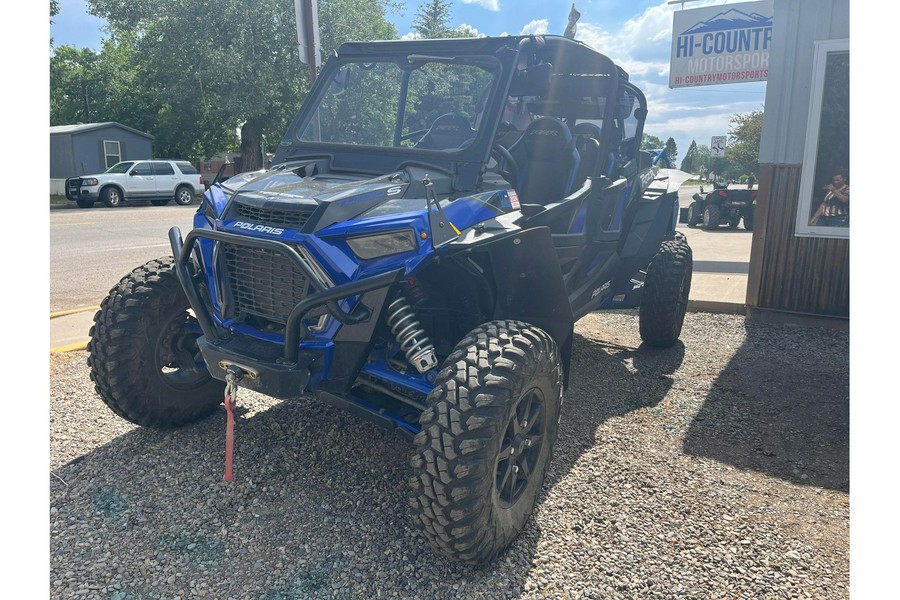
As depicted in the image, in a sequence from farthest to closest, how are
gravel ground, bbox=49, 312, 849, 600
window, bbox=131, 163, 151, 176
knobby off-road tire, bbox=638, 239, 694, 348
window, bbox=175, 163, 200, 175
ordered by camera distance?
window, bbox=175, 163, 200, 175 → window, bbox=131, 163, 151, 176 → knobby off-road tire, bbox=638, 239, 694, 348 → gravel ground, bbox=49, 312, 849, 600

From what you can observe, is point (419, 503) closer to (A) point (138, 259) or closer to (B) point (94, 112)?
(A) point (138, 259)

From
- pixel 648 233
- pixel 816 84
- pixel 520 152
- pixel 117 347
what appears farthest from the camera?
pixel 816 84

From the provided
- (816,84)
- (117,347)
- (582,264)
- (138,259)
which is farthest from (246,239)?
(138,259)

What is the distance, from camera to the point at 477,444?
261 centimetres

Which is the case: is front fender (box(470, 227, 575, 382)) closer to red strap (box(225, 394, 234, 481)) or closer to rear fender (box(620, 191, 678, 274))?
red strap (box(225, 394, 234, 481))

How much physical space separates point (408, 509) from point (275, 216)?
150cm

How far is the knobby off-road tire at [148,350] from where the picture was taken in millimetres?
3490

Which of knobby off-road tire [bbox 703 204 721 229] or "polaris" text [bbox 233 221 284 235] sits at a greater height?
knobby off-road tire [bbox 703 204 721 229]

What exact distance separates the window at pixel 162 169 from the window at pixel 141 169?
0.76 feet

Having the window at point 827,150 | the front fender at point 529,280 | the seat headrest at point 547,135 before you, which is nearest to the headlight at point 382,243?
the front fender at point 529,280

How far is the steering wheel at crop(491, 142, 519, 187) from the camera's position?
Result: 3684 millimetres

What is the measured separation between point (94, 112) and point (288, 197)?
137 feet

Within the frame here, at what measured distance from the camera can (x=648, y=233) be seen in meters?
5.59

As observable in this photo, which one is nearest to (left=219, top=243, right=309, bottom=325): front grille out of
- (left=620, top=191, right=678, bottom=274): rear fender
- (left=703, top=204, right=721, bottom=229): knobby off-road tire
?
(left=620, top=191, right=678, bottom=274): rear fender
